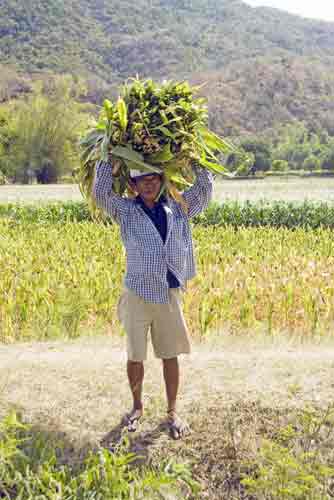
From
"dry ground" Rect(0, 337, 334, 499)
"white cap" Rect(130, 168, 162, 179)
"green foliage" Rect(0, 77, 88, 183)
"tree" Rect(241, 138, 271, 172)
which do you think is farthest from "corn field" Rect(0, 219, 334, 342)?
"tree" Rect(241, 138, 271, 172)

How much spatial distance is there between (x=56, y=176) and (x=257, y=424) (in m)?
39.4

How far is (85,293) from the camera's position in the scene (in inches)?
211

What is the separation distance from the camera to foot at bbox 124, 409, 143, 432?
3.16m

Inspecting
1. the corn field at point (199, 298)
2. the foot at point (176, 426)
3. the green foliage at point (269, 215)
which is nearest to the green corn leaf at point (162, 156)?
the foot at point (176, 426)

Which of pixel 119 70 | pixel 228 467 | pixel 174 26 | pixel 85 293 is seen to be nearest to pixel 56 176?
pixel 85 293

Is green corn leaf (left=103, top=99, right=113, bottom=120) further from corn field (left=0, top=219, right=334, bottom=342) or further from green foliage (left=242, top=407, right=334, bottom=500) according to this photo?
corn field (left=0, top=219, right=334, bottom=342)

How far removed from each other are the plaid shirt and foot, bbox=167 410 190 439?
0.72 m

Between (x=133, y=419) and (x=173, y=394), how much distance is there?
0.28 m

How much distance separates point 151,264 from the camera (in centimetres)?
287

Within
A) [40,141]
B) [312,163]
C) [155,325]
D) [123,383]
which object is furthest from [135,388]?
[312,163]

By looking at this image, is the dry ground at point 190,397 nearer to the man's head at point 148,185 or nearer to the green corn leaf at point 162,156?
the man's head at point 148,185

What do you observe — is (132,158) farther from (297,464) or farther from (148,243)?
(297,464)

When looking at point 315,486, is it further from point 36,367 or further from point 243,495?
point 36,367

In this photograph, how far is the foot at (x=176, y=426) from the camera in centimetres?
313
